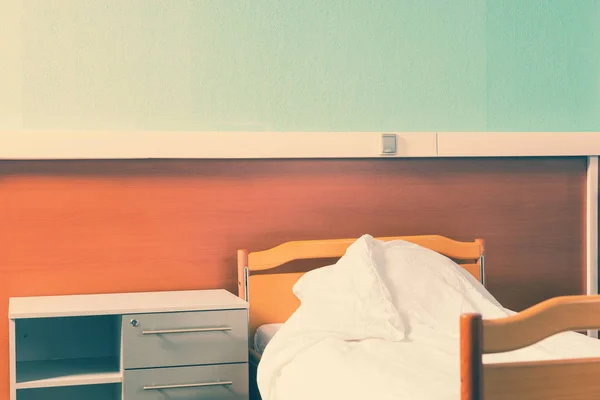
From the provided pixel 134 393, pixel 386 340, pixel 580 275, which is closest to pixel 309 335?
pixel 386 340

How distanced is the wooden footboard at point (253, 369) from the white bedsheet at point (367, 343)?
24 cm

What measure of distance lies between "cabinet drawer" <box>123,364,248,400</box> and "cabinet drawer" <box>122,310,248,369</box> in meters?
0.03

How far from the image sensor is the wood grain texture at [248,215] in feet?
10.6

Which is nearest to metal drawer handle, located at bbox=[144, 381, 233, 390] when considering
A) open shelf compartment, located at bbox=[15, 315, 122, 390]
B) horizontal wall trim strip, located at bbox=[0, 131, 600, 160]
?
open shelf compartment, located at bbox=[15, 315, 122, 390]

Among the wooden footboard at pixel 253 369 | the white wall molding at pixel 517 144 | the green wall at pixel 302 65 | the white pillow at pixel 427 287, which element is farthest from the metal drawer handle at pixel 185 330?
the white wall molding at pixel 517 144

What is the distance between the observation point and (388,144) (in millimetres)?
3545

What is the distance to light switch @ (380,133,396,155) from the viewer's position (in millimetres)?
3533

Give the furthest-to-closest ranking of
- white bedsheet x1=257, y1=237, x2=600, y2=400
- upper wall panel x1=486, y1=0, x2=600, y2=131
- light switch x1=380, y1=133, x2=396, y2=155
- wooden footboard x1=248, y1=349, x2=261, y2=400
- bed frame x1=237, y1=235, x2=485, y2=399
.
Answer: upper wall panel x1=486, y1=0, x2=600, y2=131 → light switch x1=380, y1=133, x2=396, y2=155 → bed frame x1=237, y1=235, x2=485, y2=399 → wooden footboard x1=248, y1=349, x2=261, y2=400 → white bedsheet x1=257, y1=237, x2=600, y2=400

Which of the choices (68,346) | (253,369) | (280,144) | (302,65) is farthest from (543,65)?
(68,346)

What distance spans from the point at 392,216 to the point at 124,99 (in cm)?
126

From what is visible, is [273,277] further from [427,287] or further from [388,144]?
[388,144]

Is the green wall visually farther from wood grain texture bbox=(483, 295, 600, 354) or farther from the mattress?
wood grain texture bbox=(483, 295, 600, 354)

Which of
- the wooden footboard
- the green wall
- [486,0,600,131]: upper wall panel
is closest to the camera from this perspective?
the wooden footboard

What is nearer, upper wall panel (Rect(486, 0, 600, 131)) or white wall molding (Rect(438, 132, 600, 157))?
white wall molding (Rect(438, 132, 600, 157))
